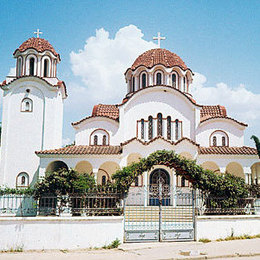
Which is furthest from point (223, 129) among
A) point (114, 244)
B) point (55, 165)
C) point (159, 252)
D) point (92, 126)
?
point (159, 252)

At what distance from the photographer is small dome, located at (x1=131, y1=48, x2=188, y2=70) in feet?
84.2

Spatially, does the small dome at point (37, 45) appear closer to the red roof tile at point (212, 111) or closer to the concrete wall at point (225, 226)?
the red roof tile at point (212, 111)

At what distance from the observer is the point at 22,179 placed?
2158 centimetres

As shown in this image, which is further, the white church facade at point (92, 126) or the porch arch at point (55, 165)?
the white church facade at point (92, 126)

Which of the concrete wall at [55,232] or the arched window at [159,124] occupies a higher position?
the arched window at [159,124]

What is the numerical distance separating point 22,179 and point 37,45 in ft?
30.2

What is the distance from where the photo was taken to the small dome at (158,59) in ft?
84.2

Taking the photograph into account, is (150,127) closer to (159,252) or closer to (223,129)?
(223,129)

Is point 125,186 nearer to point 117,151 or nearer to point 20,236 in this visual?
point 20,236

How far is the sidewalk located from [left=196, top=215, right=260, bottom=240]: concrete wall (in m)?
0.65

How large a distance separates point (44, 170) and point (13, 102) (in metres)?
5.54

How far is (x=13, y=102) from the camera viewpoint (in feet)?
74.2

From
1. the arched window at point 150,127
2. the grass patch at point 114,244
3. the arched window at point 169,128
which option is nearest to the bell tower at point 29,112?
the arched window at point 150,127

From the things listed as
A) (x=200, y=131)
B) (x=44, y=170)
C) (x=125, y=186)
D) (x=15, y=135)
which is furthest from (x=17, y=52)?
(x=125, y=186)
